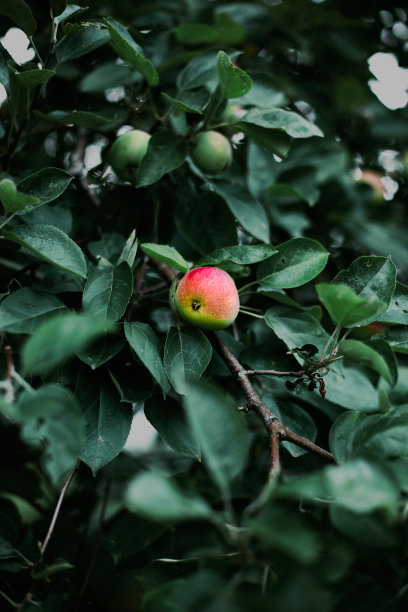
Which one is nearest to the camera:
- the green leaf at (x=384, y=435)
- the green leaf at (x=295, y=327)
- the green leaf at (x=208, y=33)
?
the green leaf at (x=384, y=435)

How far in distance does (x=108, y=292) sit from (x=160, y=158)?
34cm

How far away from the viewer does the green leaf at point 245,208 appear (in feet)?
3.79

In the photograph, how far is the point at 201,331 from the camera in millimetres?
892

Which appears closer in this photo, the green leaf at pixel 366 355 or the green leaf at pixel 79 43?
the green leaf at pixel 366 355

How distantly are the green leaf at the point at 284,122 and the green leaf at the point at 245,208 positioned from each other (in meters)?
0.20

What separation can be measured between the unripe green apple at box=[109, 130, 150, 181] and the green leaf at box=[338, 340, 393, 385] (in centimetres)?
61

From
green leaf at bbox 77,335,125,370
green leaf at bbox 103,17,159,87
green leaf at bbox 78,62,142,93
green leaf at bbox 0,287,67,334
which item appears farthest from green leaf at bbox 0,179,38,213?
green leaf at bbox 78,62,142,93

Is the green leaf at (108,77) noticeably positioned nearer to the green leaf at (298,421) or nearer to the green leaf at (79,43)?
the green leaf at (79,43)

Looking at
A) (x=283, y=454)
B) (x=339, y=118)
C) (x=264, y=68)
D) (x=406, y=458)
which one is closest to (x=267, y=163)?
(x=264, y=68)

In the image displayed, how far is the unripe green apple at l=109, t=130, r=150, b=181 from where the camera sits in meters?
1.13

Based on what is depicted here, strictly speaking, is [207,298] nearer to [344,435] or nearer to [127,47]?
[344,435]

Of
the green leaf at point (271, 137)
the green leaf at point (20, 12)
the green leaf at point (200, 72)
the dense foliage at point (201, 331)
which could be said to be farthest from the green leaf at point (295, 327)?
the green leaf at point (20, 12)

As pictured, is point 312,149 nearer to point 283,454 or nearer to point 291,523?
point 283,454

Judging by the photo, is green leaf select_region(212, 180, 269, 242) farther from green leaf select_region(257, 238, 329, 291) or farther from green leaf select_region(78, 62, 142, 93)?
green leaf select_region(78, 62, 142, 93)
